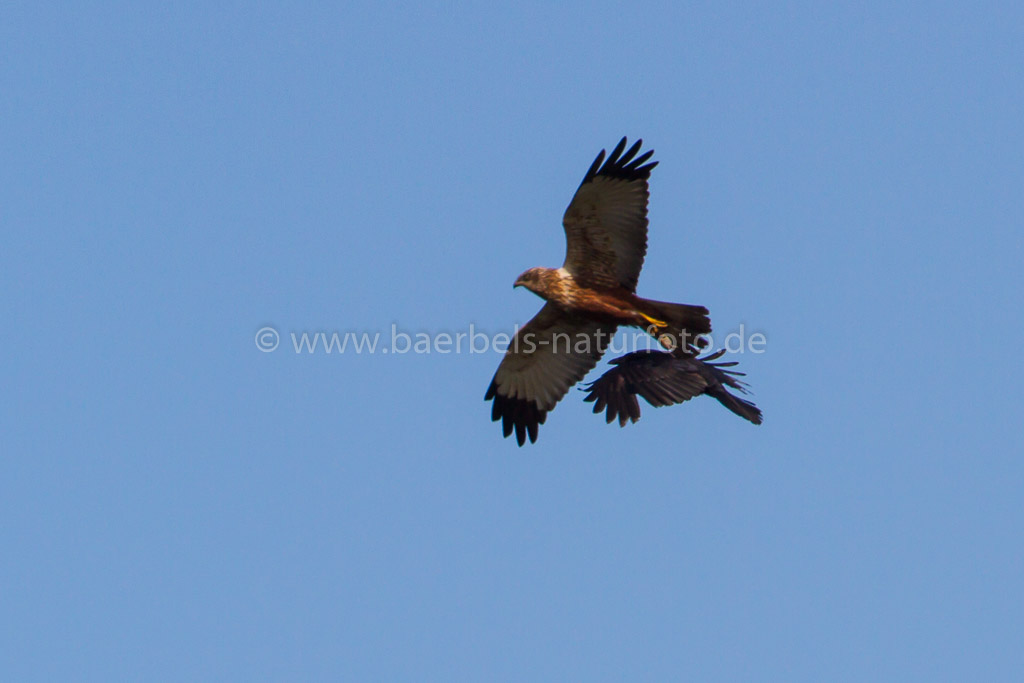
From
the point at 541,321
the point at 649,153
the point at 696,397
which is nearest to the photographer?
the point at 696,397

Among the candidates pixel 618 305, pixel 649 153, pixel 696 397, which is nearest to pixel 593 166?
pixel 649 153

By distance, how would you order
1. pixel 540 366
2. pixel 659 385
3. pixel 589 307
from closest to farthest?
pixel 659 385 < pixel 589 307 < pixel 540 366

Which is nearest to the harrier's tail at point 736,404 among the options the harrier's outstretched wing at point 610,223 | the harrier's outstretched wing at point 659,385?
the harrier's outstretched wing at point 659,385

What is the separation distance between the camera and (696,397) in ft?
32.3

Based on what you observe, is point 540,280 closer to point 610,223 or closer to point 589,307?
point 589,307

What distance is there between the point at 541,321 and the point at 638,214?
1671 mm

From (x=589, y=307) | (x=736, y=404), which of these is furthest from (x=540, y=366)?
(x=736, y=404)

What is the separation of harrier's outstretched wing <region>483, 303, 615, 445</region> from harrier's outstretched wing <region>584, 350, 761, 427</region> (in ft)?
4.24

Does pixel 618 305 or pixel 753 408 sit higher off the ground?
pixel 618 305

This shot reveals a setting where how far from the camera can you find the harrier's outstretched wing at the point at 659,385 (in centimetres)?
975

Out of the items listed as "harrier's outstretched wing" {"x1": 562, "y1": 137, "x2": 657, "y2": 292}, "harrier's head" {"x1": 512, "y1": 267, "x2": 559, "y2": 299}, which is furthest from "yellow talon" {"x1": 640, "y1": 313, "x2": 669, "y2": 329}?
"harrier's head" {"x1": 512, "y1": 267, "x2": 559, "y2": 299}

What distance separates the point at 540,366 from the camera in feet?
38.9

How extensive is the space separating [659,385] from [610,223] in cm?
188

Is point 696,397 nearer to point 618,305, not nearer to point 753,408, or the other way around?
point 753,408
